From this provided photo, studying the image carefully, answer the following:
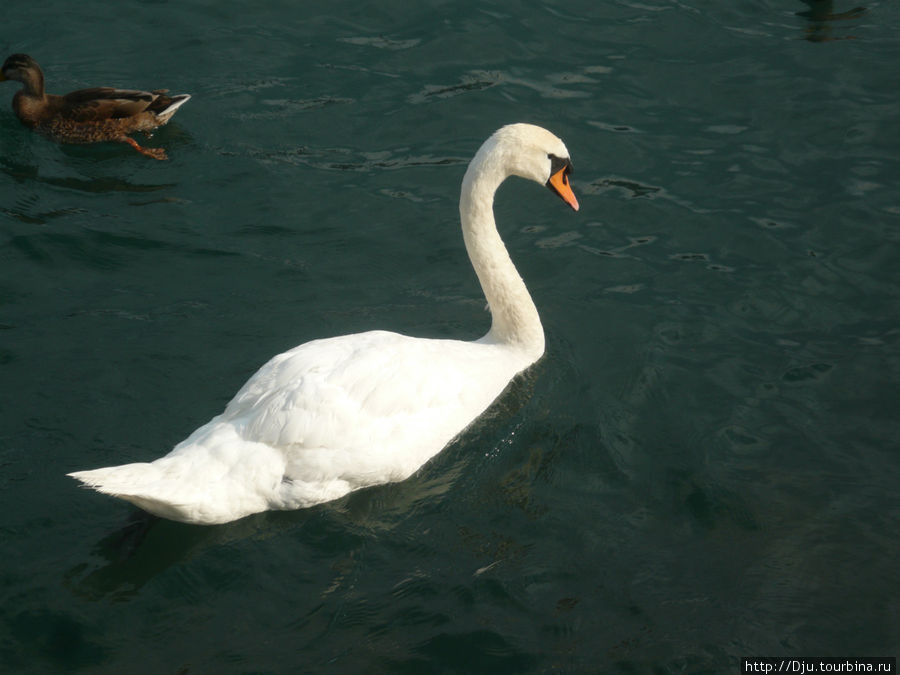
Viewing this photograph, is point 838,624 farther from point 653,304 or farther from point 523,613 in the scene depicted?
point 653,304

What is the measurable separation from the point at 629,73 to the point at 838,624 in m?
7.10

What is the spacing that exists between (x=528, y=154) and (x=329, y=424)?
2621 mm

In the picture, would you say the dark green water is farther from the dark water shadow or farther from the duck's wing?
the duck's wing

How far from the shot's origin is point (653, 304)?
8391 mm

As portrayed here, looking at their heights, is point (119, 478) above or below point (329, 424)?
above

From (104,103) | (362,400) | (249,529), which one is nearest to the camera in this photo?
(249,529)

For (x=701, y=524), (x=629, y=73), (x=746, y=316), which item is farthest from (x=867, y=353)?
(x=629, y=73)

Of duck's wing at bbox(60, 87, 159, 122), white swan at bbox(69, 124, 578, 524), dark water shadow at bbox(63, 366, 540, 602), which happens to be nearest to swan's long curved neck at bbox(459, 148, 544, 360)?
white swan at bbox(69, 124, 578, 524)

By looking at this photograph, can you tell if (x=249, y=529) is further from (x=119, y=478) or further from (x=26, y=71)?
(x=26, y=71)

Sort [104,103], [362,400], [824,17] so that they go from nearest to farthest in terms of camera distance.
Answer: [362,400]
[104,103]
[824,17]

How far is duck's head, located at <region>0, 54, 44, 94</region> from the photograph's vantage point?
10.2 meters

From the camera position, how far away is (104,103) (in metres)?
9.98

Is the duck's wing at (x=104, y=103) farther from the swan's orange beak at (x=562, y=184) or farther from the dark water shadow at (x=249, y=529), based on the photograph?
the dark water shadow at (x=249, y=529)

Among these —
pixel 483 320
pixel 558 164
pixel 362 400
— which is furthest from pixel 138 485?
pixel 558 164
